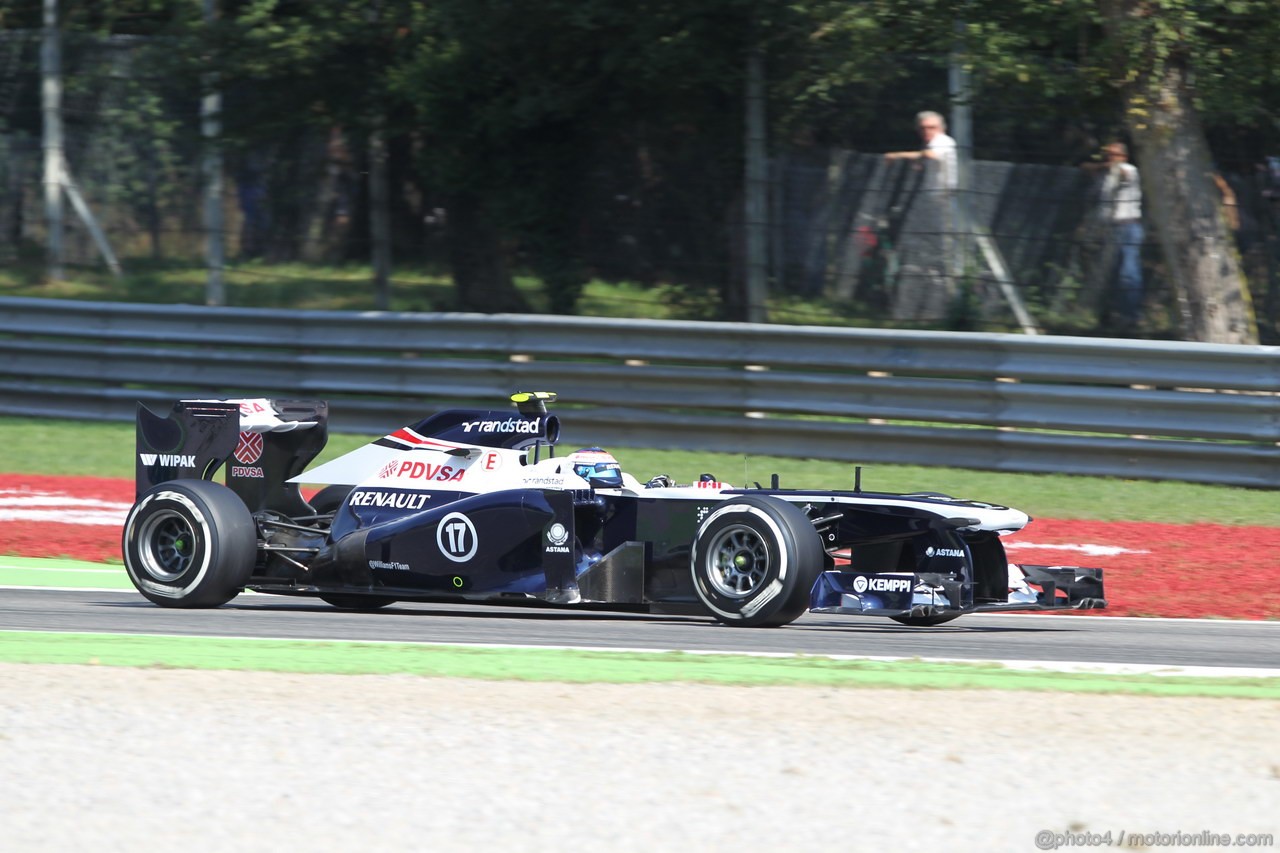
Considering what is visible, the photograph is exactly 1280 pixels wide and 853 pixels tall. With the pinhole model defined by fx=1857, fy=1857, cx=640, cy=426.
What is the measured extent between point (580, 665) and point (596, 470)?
148 cm

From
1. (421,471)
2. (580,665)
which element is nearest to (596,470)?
(421,471)

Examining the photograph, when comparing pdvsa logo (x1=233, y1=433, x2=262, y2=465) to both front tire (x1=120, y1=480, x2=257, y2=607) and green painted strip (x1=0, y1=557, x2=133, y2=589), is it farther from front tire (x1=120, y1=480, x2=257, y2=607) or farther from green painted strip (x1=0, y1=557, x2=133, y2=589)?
green painted strip (x1=0, y1=557, x2=133, y2=589)

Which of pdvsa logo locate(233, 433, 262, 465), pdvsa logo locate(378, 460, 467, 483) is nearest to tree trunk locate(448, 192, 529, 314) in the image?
pdvsa logo locate(233, 433, 262, 465)

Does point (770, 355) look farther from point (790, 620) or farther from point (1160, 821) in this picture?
point (1160, 821)

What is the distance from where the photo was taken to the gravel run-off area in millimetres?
4496

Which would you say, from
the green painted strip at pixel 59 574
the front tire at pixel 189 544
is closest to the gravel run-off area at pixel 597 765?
the front tire at pixel 189 544

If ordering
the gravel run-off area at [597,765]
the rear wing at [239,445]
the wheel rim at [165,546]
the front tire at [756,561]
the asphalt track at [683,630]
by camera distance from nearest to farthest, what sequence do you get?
the gravel run-off area at [597,765] → the asphalt track at [683,630] → the front tire at [756,561] → the wheel rim at [165,546] → the rear wing at [239,445]

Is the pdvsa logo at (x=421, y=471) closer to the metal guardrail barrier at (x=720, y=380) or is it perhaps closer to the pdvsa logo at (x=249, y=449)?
the pdvsa logo at (x=249, y=449)

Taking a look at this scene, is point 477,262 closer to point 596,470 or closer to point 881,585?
point 596,470

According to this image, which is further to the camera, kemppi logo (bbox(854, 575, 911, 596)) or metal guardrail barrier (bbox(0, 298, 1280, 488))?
metal guardrail barrier (bbox(0, 298, 1280, 488))

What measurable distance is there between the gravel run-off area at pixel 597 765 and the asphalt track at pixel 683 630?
45.0 inches

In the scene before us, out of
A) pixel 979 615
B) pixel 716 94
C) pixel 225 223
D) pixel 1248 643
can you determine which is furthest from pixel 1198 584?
pixel 225 223

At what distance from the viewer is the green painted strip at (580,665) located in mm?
6496

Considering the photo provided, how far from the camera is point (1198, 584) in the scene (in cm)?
959
